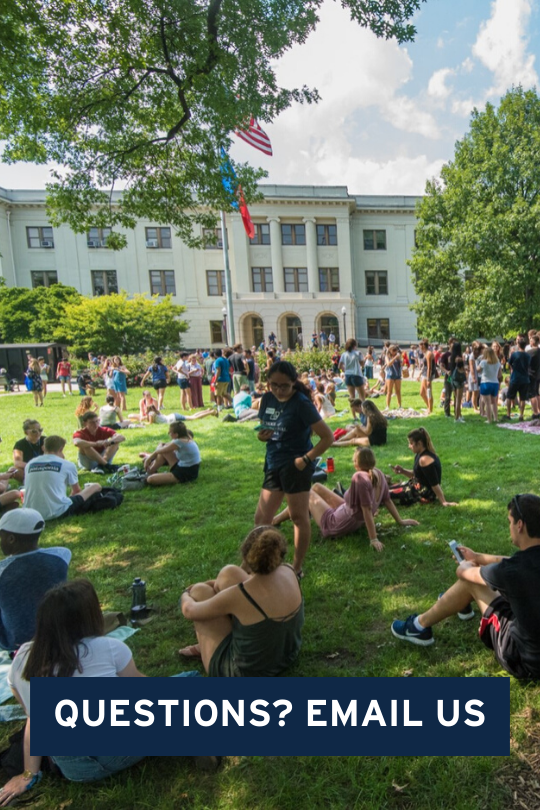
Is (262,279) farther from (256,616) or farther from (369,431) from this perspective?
(256,616)

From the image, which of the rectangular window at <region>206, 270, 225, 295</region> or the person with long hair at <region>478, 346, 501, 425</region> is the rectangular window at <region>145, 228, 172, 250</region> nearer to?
the rectangular window at <region>206, 270, 225, 295</region>

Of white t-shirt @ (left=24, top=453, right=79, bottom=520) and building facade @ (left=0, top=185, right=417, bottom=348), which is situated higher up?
building facade @ (left=0, top=185, right=417, bottom=348)

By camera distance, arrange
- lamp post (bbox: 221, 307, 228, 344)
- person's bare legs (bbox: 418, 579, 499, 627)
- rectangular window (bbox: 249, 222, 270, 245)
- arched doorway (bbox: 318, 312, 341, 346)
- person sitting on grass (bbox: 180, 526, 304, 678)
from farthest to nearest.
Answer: arched doorway (bbox: 318, 312, 341, 346)
rectangular window (bbox: 249, 222, 270, 245)
lamp post (bbox: 221, 307, 228, 344)
person's bare legs (bbox: 418, 579, 499, 627)
person sitting on grass (bbox: 180, 526, 304, 678)

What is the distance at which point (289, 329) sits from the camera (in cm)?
4438

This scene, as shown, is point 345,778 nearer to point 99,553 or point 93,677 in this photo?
point 93,677

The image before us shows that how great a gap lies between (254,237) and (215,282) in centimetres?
515

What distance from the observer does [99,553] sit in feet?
17.6

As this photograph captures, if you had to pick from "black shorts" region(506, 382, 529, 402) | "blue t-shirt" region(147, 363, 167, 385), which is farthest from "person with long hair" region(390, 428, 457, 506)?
"blue t-shirt" region(147, 363, 167, 385)

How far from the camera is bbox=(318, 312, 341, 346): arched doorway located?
44094 mm

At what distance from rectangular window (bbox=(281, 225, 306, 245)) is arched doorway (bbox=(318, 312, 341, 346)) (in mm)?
6858

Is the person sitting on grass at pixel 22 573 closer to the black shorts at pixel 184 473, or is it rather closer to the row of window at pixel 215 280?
the black shorts at pixel 184 473

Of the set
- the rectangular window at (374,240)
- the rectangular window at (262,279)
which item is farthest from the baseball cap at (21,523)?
the rectangular window at (374,240)

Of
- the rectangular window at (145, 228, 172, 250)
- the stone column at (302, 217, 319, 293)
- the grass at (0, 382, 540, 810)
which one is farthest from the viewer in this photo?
the stone column at (302, 217, 319, 293)

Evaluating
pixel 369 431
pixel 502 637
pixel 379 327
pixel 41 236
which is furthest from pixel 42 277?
pixel 502 637
